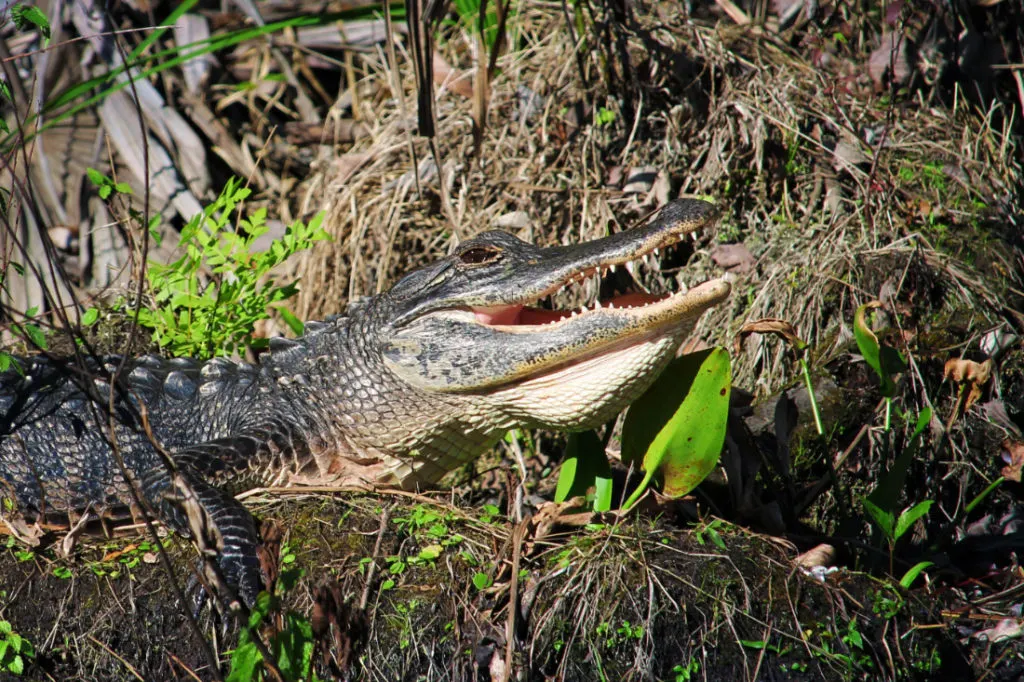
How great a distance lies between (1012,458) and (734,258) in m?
1.30

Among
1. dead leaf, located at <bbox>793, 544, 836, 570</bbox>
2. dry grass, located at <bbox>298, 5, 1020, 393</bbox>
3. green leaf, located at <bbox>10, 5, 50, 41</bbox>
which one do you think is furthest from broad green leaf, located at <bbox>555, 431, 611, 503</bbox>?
green leaf, located at <bbox>10, 5, 50, 41</bbox>

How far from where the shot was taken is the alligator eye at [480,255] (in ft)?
9.69

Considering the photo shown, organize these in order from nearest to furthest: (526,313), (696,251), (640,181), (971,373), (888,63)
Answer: (971,373) < (526,313) < (696,251) < (640,181) < (888,63)

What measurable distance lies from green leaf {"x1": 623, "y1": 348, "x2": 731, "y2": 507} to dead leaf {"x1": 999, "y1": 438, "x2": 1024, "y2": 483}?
1.08 metres

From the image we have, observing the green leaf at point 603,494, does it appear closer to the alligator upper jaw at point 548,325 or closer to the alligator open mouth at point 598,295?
the alligator upper jaw at point 548,325

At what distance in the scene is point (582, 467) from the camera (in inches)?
110

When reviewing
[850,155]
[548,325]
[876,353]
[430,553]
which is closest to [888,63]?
[850,155]

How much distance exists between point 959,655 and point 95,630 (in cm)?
220

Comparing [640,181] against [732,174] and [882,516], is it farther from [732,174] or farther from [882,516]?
[882,516]

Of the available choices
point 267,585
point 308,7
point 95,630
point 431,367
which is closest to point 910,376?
point 431,367

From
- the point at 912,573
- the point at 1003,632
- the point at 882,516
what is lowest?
the point at 1003,632

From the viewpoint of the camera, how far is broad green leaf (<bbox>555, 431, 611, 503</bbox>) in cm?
278

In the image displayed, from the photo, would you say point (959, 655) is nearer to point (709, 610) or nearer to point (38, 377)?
point (709, 610)

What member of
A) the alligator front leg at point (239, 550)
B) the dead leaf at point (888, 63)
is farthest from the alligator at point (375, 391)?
the dead leaf at point (888, 63)
